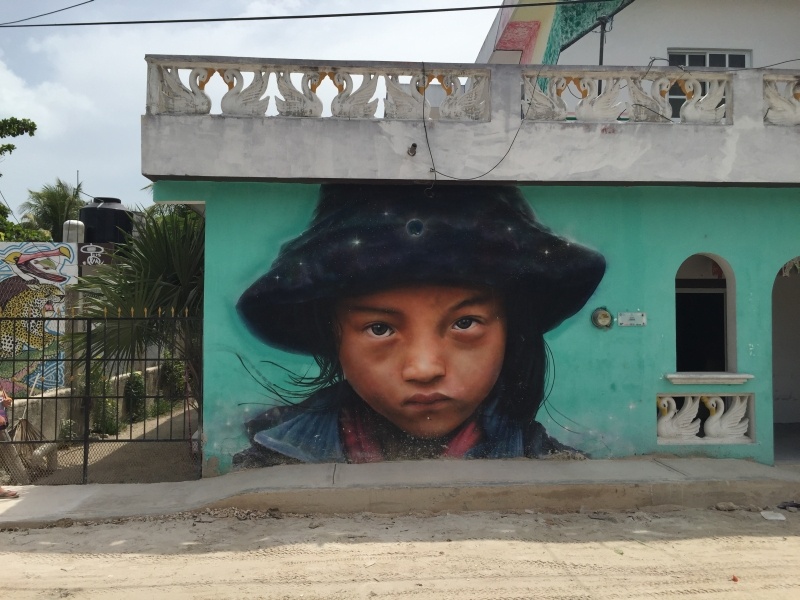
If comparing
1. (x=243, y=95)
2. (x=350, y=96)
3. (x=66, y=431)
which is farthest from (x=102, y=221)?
(x=350, y=96)

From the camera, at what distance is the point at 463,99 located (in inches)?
300

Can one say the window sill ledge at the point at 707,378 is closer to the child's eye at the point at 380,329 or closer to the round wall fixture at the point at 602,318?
the round wall fixture at the point at 602,318

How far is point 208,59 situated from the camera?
7.32m

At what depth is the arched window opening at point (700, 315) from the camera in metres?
9.71

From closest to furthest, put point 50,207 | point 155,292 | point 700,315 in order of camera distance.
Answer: point 155,292
point 700,315
point 50,207

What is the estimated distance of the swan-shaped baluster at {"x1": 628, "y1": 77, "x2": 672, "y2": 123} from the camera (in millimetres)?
7730

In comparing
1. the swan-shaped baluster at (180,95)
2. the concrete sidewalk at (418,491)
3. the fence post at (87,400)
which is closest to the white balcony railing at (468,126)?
the swan-shaped baluster at (180,95)

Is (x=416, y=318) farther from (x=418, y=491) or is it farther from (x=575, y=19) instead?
(x=575, y=19)

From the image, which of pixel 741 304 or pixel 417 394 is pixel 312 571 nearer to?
pixel 417 394

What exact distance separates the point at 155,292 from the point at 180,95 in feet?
7.38

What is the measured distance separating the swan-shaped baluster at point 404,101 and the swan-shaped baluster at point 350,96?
0.19 m

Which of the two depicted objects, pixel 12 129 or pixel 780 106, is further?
pixel 12 129

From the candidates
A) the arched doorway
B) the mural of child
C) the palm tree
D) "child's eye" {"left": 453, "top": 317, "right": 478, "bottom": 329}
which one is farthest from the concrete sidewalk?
the palm tree

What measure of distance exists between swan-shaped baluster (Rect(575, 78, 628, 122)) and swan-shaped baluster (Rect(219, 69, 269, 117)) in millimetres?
3519
